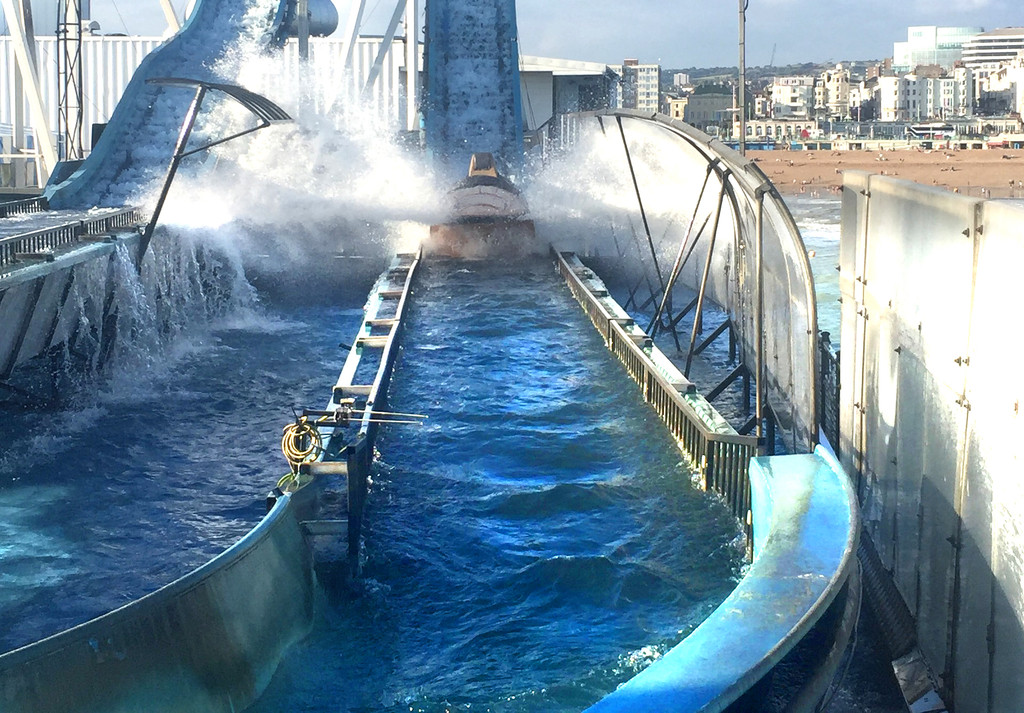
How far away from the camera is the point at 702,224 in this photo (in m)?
22.5

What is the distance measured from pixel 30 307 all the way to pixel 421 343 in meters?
6.47

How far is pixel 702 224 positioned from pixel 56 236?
11.2 m

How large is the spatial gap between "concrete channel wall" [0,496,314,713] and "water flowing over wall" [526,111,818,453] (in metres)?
4.66

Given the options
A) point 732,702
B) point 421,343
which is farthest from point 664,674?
point 421,343

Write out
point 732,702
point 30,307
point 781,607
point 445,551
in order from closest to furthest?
point 732,702 < point 781,607 < point 445,551 < point 30,307

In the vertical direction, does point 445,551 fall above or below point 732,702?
below

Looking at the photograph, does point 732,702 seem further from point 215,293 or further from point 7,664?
point 215,293

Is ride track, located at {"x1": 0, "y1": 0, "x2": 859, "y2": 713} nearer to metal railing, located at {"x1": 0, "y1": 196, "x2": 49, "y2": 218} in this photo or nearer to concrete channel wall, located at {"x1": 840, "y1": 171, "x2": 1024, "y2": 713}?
concrete channel wall, located at {"x1": 840, "y1": 171, "x2": 1024, "y2": 713}

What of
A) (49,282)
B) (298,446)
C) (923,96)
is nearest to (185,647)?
(298,446)

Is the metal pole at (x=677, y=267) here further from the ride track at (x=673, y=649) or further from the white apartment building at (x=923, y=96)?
the white apartment building at (x=923, y=96)

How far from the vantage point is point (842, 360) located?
11109 millimetres

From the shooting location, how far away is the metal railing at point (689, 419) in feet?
37.2

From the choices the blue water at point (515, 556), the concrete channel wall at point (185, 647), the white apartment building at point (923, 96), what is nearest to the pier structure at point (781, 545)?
the concrete channel wall at point (185, 647)

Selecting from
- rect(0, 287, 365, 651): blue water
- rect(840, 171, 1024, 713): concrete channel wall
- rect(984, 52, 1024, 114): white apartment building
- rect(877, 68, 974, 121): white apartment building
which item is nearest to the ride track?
rect(840, 171, 1024, 713): concrete channel wall
